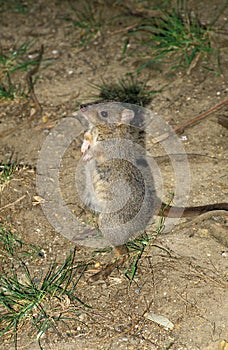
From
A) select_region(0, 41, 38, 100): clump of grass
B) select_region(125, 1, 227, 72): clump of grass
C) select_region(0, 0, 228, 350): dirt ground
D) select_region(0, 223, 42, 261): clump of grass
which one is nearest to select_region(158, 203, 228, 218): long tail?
select_region(0, 0, 228, 350): dirt ground

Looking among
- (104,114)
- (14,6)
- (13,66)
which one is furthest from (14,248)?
(14,6)

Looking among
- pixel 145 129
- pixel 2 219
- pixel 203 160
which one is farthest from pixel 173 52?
pixel 2 219

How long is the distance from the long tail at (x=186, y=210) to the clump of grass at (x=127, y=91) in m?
1.34

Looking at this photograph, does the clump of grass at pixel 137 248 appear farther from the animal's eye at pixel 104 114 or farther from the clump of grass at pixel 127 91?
the clump of grass at pixel 127 91

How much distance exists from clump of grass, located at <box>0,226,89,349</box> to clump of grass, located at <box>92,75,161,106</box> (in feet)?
6.11

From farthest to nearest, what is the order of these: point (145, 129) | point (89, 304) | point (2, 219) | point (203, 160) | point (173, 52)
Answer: point (173, 52), point (145, 129), point (203, 160), point (2, 219), point (89, 304)

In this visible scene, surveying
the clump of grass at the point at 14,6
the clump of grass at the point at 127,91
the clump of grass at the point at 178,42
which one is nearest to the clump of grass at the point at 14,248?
the clump of grass at the point at 127,91

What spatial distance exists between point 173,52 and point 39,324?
3252 millimetres

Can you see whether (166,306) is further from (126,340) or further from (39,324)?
Answer: (39,324)

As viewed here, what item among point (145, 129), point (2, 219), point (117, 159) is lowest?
point (2, 219)

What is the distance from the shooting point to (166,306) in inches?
143

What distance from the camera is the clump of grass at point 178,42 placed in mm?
5539

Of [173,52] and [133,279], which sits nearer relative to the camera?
[133,279]

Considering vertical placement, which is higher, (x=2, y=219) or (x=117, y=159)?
(x=117, y=159)
